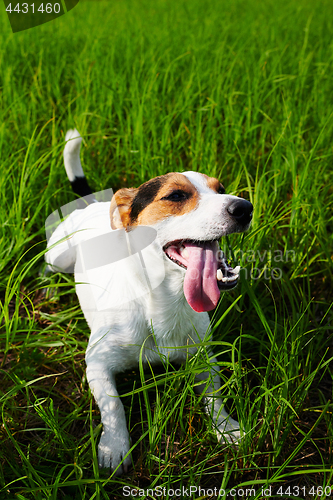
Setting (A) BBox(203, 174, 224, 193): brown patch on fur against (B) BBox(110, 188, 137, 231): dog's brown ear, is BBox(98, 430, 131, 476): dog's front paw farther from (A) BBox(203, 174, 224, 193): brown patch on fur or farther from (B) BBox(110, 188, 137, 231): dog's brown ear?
(A) BBox(203, 174, 224, 193): brown patch on fur

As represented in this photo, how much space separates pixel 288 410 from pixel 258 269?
913 millimetres

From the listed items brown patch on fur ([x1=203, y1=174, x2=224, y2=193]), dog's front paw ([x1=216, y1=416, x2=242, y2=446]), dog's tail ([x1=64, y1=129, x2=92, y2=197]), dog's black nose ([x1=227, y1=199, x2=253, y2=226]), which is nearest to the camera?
dog's black nose ([x1=227, y1=199, x2=253, y2=226])

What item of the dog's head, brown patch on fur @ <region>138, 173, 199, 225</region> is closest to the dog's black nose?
the dog's head

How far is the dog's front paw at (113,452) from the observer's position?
1688 millimetres

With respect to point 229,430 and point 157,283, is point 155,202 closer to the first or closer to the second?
point 157,283

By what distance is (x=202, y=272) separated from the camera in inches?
67.4

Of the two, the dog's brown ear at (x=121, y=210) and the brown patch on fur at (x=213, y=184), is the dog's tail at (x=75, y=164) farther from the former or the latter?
the brown patch on fur at (x=213, y=184)

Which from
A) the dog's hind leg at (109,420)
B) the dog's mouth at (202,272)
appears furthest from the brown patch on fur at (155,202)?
the dog's hind leg at (109,420)

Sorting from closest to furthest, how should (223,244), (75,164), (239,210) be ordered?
1. (239,210)
2. (223,244)
3. (75,164)

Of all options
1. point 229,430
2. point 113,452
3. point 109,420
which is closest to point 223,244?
point 229,430

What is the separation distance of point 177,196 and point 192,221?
18cm

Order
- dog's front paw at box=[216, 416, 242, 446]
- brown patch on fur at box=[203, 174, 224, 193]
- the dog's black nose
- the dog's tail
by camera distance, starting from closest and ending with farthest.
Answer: the dog's black nose, dog's front paw at box=[216, 416, 242, 446], brown patch on fur at box=[203, 174, 224, 193], the dog's tail

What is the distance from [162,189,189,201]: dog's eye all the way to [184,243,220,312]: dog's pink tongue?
0.25 metres

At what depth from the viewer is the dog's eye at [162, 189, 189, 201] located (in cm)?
180
